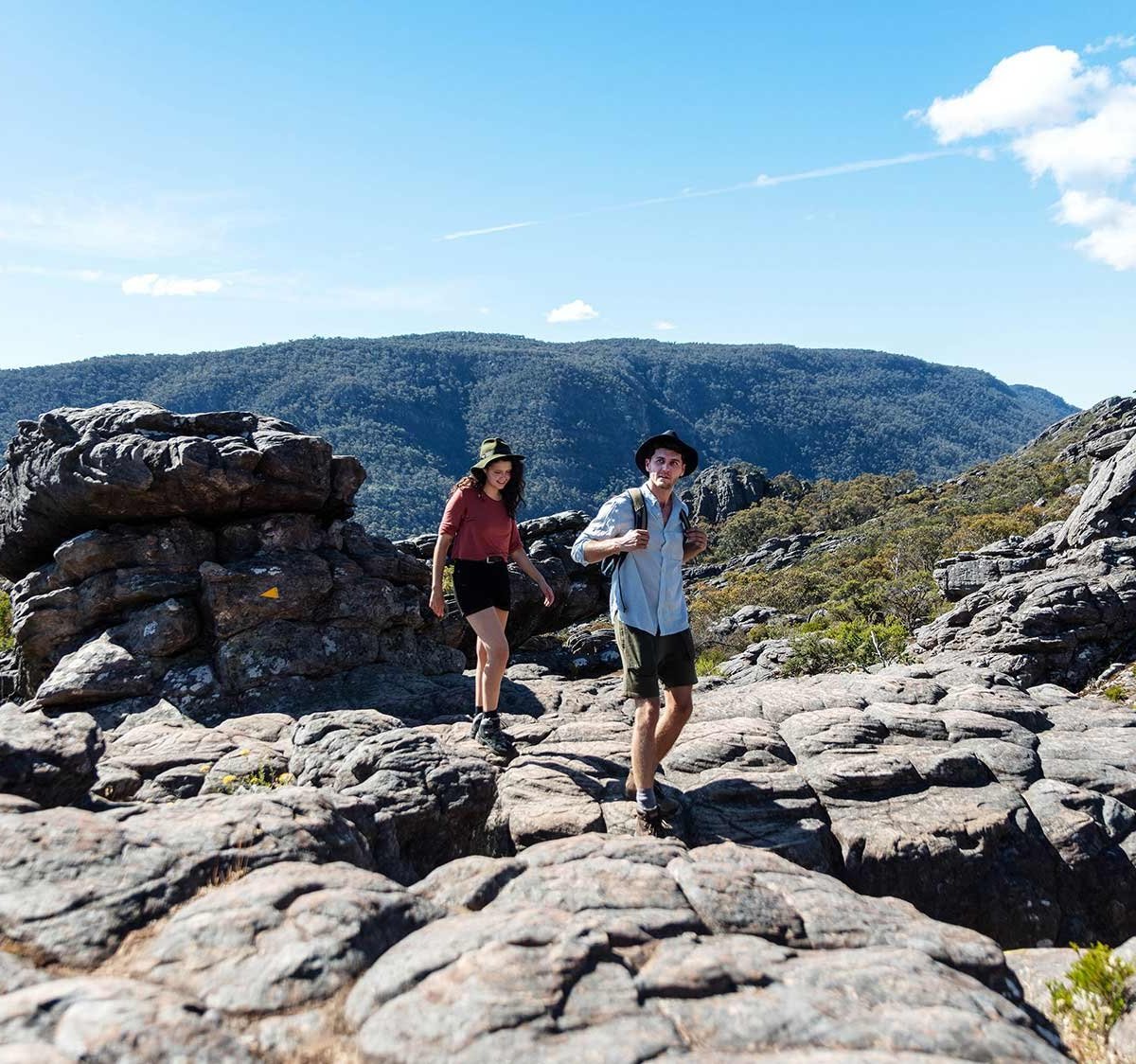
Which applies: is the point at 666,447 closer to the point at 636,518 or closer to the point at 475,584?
the point at 636,518

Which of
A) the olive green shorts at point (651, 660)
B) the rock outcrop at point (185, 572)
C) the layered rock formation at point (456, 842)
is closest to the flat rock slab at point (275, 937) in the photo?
the layered rock formation at point (456, 842)

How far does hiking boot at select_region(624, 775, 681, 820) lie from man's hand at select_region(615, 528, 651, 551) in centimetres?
199

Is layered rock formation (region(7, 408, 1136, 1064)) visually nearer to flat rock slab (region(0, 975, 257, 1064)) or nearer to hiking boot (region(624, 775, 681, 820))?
flat rock slab (region(0, 975, 257, 1064))

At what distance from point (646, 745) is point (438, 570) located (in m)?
2.55

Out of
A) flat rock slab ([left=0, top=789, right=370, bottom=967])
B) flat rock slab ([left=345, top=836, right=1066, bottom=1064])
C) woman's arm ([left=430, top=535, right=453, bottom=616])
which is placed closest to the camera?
flat rock slab ([left=345, top=836, right=1066, bottom=1064])

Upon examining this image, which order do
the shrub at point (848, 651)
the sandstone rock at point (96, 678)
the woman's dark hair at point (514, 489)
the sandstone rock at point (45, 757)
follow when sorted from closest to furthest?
the sandstone rock at point (45, 757) < the woman's dark hair at point (514, 489) < the sandstone rock at point (96, 678) < the shrub at point (848, 651)

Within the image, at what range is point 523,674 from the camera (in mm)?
14125

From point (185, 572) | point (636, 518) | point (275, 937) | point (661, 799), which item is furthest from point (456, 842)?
point (185, 572)

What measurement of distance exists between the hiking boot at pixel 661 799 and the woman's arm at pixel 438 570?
2246 millimetres

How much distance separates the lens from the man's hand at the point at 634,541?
584 centimetres

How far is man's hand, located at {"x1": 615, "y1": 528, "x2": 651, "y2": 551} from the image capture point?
584 centimetres

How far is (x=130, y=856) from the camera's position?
14.3 ft

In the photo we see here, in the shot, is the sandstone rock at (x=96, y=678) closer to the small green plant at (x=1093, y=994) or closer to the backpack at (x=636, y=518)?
the backpack at (x=636, y=518)

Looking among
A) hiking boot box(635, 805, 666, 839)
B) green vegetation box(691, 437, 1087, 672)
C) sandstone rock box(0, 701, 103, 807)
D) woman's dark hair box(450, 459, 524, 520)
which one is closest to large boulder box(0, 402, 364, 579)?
woman's dark hair box(450, 459, 524, 520)
